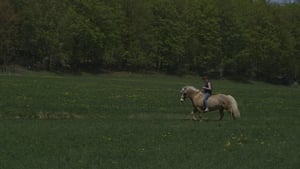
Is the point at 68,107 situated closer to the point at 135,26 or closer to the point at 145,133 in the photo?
the point at 145,133

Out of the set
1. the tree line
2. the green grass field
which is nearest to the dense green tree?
the tree line

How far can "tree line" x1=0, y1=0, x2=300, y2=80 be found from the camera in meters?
91.9

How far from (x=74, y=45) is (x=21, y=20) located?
9121 millimetres

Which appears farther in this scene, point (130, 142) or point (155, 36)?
point (155, 36)

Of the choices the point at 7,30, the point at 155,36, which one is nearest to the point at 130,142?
the point at 7,30

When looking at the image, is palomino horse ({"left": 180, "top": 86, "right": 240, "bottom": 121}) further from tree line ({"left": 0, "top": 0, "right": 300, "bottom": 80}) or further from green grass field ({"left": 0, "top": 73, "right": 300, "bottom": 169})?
tree line ({"left": 0, "top": 0, "right": 300, "bottom": 80})

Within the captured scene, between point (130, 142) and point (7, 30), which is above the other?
point (7, 30)

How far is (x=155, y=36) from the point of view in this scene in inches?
4016

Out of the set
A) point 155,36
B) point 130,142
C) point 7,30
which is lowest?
point 130,142

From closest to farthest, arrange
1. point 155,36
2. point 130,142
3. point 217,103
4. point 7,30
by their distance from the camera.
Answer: point 130,142 < point 217,103 < point 7,30 < point 155,36

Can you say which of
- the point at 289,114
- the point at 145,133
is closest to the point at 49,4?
the point at 289,114

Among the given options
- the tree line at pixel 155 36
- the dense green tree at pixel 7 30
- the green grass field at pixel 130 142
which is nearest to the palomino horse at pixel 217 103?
the green grass field at pixel 130 142

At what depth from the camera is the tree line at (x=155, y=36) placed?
302 ft

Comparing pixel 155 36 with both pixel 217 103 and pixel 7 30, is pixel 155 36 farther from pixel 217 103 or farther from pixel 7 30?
pixel 217 103
